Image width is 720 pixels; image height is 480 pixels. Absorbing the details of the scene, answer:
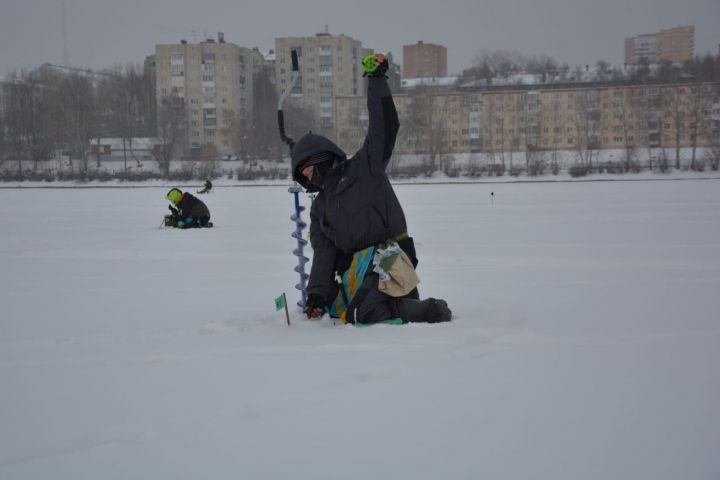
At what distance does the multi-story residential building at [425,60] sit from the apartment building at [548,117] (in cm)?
8133

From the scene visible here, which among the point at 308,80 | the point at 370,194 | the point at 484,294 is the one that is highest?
the point at 308,80

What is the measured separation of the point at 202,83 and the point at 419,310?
303 ft

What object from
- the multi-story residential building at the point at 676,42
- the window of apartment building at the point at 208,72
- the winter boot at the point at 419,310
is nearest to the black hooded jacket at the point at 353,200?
the winter boot at the point at 419,310

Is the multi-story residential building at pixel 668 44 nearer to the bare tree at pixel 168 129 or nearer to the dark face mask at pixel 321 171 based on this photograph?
the bare tree at pixel 168 129

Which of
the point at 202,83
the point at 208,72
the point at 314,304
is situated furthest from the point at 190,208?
the point at 208,72

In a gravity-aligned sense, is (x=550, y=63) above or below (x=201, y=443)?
above

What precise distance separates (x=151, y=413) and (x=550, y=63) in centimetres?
11449

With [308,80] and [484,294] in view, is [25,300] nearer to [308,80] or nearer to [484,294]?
[484,294]

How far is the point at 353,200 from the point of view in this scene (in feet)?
18.1

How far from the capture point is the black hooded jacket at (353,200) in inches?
215

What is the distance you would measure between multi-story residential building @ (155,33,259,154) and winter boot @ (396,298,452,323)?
88.4 m

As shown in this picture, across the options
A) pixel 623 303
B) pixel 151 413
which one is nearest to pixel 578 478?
pixel 151 413

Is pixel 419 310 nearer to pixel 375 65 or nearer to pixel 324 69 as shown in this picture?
pixel 375 65

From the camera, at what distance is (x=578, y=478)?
299cm
